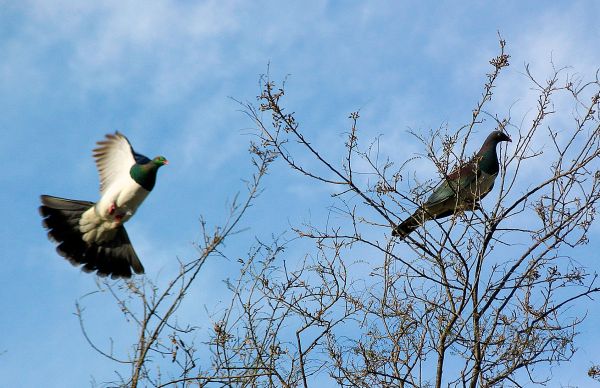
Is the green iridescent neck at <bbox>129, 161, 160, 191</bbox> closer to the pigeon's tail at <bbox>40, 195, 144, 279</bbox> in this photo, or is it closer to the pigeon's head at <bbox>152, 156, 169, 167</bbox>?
the pigeon's head at <bbox>152, 156, 169, 167</bbox>

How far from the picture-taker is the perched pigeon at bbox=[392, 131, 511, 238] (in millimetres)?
5289

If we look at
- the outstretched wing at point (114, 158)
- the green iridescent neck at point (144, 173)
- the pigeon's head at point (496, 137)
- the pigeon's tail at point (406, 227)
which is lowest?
the pigeon's tail at point (406, 227)

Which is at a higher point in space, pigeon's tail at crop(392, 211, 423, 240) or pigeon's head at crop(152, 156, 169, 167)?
pigeon's head at crop(152, 156, 169, 167)

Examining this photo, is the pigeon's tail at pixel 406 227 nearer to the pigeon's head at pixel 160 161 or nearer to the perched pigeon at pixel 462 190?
the perched pigeon at pixel 462 190

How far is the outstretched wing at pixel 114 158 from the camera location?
520 cm

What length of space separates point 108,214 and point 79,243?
1.38 ft

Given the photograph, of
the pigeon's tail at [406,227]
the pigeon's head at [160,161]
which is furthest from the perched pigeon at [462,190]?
the pigeon's head at [160,161]

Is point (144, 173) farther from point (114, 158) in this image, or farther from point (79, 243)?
point (79, 243)

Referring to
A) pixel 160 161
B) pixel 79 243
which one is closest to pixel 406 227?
pixel 160 161

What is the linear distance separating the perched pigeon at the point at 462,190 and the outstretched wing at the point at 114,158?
5.88 feet

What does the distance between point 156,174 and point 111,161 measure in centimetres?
33

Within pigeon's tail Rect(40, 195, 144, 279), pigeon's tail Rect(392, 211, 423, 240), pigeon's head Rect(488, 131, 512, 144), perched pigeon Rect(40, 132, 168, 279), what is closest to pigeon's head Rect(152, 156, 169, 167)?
perched pigeon Rect(40, 132, 168, 279)

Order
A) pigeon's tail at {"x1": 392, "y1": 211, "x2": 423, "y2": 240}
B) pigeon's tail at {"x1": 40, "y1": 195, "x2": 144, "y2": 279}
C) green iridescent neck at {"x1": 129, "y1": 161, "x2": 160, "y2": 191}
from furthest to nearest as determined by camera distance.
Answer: pigeon's tail at {"x1": 40, "y1": 195, "x2": 144, "y2": 279}
pigeon's tail at {"x1": 392, "y1": 211, "x2": 423, "y2": 240}
green iridescent neck at {"x1": 129, "y1": 161, "x2": 160, "y2": 191}

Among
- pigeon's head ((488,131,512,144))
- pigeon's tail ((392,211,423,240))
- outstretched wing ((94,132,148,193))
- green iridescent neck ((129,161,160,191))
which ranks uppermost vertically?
pigeon's head ((488,131,512,144))
